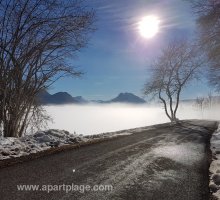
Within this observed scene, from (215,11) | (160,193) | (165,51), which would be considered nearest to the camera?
(160,193)

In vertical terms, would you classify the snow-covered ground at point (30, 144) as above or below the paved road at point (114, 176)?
above

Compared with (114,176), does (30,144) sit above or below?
above

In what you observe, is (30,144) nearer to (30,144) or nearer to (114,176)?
(30,144)

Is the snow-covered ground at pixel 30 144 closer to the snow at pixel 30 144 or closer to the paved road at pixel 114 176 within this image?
the snow at pixel 30 144

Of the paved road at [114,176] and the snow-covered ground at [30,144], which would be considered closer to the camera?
the paved road at [114,176]

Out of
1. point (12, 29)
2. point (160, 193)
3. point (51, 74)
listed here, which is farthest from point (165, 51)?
point (160, 193)

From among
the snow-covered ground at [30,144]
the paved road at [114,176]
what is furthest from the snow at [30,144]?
the paved road at [114,176]

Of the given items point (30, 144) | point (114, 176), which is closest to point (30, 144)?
point (30, 144)

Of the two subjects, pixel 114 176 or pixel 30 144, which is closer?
pixel 114 176

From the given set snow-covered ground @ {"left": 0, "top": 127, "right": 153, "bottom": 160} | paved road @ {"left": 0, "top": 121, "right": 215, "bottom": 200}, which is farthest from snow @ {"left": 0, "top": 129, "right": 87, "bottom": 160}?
paved road @ {"left": 0, "top": 121, "right": 215, "bottom": 200}

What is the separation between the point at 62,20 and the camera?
41.3 ft

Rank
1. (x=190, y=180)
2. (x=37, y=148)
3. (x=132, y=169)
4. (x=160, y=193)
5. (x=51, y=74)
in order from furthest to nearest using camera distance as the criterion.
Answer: (x=51, y=74) < (x=37, y=148) < (x=132, y=169) < (x=190, y=180) < (x=160, y=193)

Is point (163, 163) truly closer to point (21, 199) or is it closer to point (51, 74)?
point (21, 199)

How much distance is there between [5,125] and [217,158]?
374 inches
